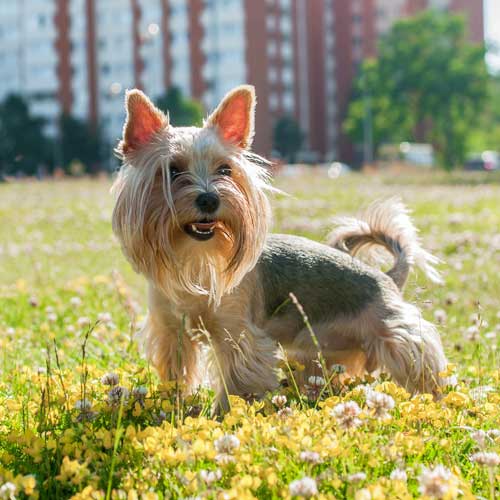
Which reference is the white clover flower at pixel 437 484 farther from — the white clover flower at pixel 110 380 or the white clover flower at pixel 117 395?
the white clover flower at pixel 110 380

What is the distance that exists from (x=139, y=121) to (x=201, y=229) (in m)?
0.62

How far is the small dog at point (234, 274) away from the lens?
3.74 m

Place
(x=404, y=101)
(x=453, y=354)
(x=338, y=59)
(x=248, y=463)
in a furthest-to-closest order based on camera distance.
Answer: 1. (x=338, y=59)
2. (x=404, y=101)
3. (x=453, y=354)
4. (x=248, y=463)

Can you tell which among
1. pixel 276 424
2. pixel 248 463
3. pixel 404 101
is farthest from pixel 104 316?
pixel 404 101

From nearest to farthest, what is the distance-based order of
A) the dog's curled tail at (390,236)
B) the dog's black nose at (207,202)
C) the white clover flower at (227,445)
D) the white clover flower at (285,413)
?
the white clover flower at (227,445), the white clover flower at (285,413), the dog's black nose at (207,202), the dog's curled tail at (390,236)

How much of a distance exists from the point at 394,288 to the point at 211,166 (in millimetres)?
1436

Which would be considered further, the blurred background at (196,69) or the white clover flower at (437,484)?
the blurred background at (196,69)

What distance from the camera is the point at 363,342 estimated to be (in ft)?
14.5

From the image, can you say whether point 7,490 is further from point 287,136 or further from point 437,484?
point 287,136

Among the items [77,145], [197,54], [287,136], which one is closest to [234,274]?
[77,145]

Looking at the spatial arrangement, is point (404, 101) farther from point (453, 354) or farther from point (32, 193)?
point (453, 354)

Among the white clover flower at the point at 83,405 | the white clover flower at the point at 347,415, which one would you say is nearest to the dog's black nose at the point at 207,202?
the white clover flower at the point at 83,405

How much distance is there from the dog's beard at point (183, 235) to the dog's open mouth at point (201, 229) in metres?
0.02

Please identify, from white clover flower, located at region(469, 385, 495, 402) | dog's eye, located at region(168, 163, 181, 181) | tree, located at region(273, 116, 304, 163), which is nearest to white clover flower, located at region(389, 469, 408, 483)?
white clover flower, located at region(469, 385, 495, 402)
